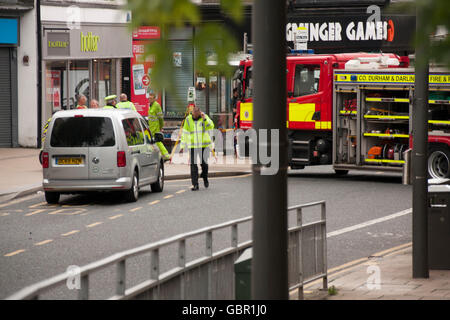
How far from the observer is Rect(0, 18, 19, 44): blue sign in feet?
96.1

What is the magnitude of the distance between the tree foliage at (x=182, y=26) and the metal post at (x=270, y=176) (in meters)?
1.02

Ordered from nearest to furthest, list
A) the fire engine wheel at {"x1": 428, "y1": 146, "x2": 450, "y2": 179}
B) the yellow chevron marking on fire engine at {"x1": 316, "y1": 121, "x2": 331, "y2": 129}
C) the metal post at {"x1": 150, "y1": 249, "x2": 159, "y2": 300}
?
the metal post at {"x1": 150, "y1": 249, "x2": 159, "y2": 300}, the fire engine wheel at {"x1": 428, "y1": 146, "x2": 450, "y2": 179}, the yellow chevron marking on fire engine at {"x1": 316, "y1": 121, "x2": 331, "y2": 129}

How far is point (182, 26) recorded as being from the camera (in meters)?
4.13

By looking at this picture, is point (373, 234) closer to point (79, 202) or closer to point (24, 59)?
point (79, 202)

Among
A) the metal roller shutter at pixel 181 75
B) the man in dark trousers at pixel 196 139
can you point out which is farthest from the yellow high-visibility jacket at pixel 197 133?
the metal roller shutter at pixel 181 75

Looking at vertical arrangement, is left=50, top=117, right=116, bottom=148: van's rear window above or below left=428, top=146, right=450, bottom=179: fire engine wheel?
above

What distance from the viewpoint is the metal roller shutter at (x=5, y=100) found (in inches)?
1176

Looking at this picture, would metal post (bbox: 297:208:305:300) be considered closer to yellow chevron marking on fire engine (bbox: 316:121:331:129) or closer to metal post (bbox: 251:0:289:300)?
metal post (bbox: 251:0:289:300)

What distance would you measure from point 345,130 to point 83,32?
12.5m

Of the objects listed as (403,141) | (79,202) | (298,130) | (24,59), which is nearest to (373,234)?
(79,202)

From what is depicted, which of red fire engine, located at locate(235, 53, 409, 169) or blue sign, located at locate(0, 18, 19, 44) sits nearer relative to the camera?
red fire engine, located at locate(235, 53, 409, 169)

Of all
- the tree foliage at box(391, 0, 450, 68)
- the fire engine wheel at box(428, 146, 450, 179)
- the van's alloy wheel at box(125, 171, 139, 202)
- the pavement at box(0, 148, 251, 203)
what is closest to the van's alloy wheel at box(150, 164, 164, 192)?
the van's alloy wheel at box(125, 171, 139, 202)

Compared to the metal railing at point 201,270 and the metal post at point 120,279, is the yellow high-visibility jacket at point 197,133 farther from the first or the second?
the metal post at point 120,279
